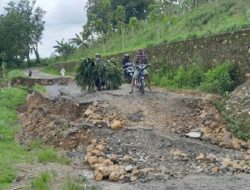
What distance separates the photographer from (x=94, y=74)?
1895 cm

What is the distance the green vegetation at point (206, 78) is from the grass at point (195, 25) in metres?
1.57

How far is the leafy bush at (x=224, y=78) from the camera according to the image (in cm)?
1578

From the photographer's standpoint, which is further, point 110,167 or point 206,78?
point 206,78

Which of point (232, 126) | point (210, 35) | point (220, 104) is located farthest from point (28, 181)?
point (210, 35)

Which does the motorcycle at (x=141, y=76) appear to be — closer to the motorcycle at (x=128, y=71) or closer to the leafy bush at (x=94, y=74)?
the leafy bush at (x=94, y=74)

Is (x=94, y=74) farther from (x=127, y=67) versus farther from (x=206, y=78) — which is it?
(x=206, y=78)

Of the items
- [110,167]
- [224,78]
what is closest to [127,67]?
[224,78]

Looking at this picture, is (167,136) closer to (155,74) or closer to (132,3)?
(155,74)

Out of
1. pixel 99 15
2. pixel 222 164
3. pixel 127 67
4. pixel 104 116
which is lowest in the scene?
pixel 222 164

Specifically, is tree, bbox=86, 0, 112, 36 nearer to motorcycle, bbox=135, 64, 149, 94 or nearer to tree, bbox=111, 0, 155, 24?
tree, bbox=111, 0, 155, 24

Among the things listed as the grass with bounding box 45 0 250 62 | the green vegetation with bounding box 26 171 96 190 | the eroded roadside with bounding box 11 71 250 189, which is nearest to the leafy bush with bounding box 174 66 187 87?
the grass with bounding box 45 0 250 62

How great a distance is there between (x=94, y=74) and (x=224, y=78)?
543 centimetres

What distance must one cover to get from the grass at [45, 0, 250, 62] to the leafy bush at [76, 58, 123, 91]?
12.6ft

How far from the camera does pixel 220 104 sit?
46.0 feet
